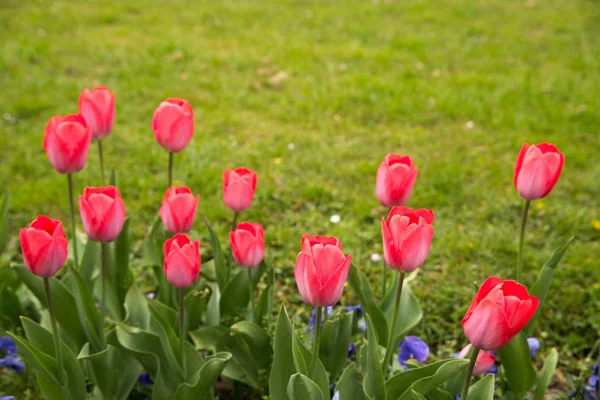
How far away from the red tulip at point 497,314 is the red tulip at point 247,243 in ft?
2.12

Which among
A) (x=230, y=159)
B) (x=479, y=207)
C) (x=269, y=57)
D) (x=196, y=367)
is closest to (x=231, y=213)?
(x=230, y=159)

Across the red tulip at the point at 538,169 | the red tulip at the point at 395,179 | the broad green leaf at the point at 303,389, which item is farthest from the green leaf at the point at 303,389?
the red tulip at the point at 538,169

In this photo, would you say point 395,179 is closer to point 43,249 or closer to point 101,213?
point 101,213

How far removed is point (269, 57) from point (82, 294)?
3705mm

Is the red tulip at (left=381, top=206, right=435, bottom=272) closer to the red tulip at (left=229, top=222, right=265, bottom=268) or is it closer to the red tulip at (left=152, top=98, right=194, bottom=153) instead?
the red tulip at (left=229, top=222, right=265, bottom=268)

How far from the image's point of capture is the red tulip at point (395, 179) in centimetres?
173

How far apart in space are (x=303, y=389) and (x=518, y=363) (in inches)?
28.7

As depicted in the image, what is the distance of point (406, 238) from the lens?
1402 millimetres

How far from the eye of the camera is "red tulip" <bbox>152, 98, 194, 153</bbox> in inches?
74.9

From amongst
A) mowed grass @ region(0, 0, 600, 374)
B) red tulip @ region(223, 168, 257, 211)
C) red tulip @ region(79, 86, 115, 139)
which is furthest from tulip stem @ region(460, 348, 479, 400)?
red tulip @ region(79, 86, 115, 139)

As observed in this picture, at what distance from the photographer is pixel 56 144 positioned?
1722 millimetres

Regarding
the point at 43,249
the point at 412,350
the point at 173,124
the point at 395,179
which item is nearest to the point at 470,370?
the point at 395,179

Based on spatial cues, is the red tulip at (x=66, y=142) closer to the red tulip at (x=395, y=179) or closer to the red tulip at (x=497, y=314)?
the red tulip at (x=395, y=179)

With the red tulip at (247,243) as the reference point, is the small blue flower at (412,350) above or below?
below
